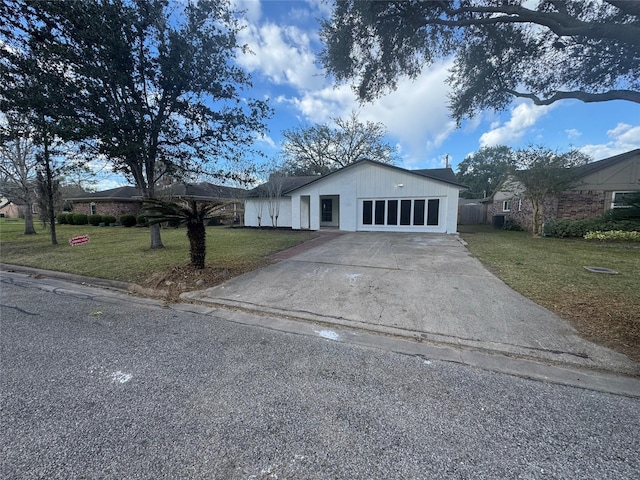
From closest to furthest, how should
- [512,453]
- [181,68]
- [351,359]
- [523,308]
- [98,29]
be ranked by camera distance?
[512,453] < [351,359] < [523,308] < [98,29] < [181,68]

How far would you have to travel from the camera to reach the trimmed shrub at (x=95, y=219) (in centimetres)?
2294

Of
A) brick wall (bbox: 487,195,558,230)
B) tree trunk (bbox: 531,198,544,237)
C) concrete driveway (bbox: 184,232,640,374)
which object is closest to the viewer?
concrete driveway (bbox: 184,232,640,374)

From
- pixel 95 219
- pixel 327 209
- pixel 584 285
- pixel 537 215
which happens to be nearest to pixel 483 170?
pixel 537 215

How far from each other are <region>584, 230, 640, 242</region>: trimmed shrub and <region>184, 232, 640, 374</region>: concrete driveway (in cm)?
926

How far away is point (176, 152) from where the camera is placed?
9352 mm

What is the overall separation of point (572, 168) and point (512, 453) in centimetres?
1661

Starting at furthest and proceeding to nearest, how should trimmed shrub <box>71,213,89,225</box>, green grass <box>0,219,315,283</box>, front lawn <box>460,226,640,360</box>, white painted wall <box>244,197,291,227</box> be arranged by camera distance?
trimmed shrub <box>71,213,89,225</box>, white painted wall <box>244,197,291,227</box>, green grass <box>0,219,315,283</box>, front lawn <box>460,226,640,360</box>

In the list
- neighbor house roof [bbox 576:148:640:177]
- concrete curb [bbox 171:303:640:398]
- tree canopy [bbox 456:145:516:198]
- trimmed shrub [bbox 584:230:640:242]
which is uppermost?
tree canopy [bbox 456:145:516:198]

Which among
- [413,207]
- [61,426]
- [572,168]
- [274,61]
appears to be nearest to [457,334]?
[61,426]

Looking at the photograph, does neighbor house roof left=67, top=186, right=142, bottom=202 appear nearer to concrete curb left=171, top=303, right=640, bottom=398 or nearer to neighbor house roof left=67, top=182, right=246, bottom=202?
neighbor house roof left=67, top=182, right=246, bottom=202

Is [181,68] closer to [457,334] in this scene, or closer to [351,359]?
[351,359]

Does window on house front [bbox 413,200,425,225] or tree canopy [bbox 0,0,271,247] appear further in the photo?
window on house front [bbox 413,200,425,225]

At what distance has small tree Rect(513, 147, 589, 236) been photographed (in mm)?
12750

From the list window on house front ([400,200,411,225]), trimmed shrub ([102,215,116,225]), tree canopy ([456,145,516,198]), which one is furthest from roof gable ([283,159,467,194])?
tree canopy ([456,145,516,198])
